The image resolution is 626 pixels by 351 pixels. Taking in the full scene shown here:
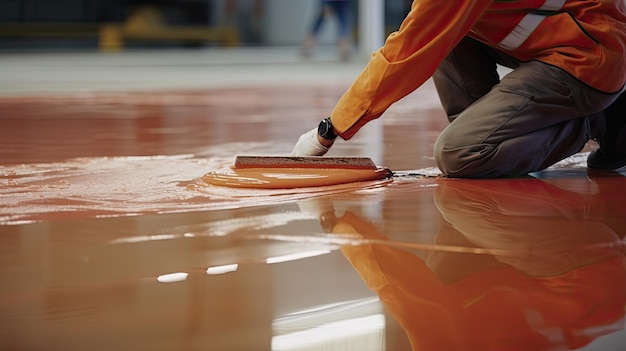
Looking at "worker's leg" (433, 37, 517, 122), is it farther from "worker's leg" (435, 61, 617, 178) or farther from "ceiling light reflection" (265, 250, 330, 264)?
"ceiling light reflection" (265, 250, 330, 264)

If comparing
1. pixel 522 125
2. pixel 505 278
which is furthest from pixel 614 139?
pixel 505 278

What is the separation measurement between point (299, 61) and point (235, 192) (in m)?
7.71

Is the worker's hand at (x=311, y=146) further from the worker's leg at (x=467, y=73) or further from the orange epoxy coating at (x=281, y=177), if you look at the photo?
the worker's leg at (x=467, y=73)

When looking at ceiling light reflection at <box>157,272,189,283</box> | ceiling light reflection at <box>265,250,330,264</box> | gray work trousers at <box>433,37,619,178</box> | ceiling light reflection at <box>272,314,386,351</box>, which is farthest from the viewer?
gray work trousers at <box>433,37,619,178</box>

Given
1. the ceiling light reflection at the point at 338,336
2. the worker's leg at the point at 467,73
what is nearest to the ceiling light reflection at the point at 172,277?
the ceiling light reflection at the point at 338,336

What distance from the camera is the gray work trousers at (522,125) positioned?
2.06m

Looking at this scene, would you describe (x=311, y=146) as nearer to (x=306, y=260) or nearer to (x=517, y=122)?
(x=517, y=122)

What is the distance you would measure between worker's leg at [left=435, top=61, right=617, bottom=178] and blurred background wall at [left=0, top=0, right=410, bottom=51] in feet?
30.5

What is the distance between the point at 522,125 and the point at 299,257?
893mm

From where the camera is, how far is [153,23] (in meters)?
11.7

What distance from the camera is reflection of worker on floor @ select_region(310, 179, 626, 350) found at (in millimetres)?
1086

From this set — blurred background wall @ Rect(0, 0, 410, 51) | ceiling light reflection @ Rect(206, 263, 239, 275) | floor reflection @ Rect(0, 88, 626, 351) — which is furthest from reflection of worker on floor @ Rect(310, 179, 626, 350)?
blurred background wall @ Rect(0, 0, 410, 51)

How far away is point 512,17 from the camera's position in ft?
6.63

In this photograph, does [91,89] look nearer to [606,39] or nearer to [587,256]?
[606,39]
